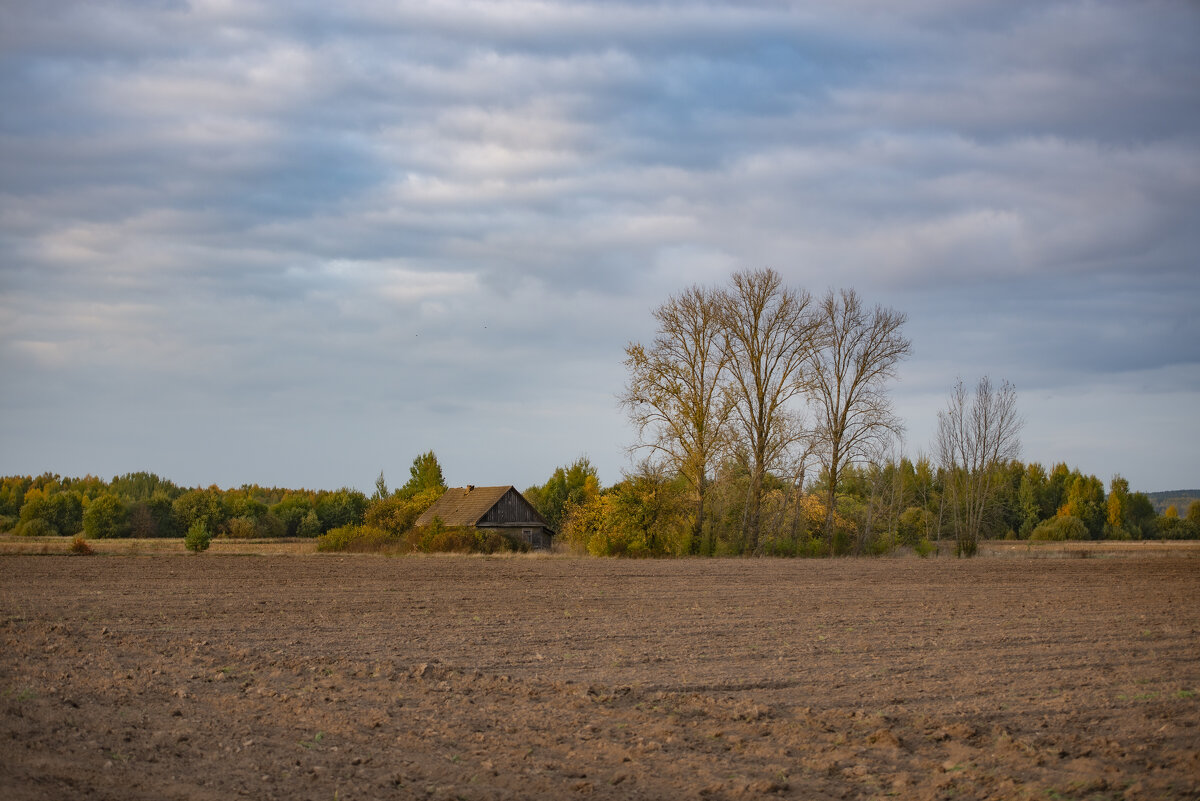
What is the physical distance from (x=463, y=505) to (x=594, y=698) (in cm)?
4715

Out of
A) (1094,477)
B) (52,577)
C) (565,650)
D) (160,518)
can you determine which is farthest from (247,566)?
(1094,477)

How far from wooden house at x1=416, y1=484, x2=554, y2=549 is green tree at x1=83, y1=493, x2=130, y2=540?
21.6 meters

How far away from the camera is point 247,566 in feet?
103

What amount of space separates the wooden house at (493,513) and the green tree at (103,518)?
21639 mm

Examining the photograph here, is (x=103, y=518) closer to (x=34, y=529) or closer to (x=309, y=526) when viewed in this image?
(x=34, y=529)

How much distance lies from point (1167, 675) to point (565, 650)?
7299mm

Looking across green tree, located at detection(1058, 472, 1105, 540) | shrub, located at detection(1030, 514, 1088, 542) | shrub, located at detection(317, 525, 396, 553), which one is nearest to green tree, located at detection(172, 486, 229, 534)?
A: shrub, located at detection(317, 525, 396, 553)

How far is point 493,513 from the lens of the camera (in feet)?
174

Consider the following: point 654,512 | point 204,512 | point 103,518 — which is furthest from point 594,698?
point 204,512

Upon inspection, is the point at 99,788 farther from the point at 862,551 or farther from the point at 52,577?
the point at 862,551

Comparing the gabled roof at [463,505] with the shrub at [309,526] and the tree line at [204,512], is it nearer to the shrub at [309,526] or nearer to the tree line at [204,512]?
the tree line at [204,512]

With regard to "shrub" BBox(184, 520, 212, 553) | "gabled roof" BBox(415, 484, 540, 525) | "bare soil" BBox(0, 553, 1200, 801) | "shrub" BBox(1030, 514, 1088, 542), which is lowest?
"shrub" BBox(1030, 514, 1088, 542)

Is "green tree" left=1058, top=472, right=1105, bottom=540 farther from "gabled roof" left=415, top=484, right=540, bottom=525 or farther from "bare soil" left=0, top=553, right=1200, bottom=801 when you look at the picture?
"bare soil" left=0, top=553, right=1200, bottom=801

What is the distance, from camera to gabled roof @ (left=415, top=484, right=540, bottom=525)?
5291cm
